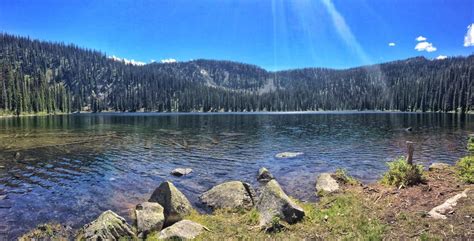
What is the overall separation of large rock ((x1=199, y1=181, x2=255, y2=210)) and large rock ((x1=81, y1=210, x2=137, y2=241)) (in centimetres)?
545

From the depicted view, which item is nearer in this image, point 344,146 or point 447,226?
point 447,226

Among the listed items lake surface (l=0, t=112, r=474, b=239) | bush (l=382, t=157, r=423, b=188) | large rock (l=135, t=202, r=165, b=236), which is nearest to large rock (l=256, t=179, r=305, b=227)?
large rock (l=135, t=202, r=165, b=236)

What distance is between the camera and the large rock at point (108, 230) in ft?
40.7

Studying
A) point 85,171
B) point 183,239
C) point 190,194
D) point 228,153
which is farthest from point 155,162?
point 183,239

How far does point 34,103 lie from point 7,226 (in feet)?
531

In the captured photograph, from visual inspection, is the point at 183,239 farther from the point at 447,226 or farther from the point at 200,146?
the point at 200,146

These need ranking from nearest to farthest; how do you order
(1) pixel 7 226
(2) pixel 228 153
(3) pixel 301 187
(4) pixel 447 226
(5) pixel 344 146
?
(4) pixel 447 226 < (1) pixel 7 226 < (3) pixel 301 187 < (2) pixel 228 153 < (5) pixel 344 146

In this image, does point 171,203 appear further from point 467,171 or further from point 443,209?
point 467,171

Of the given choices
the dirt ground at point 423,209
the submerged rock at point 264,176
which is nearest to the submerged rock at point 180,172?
the submerged rock at point 264,176

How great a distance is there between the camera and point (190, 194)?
67.8 ft

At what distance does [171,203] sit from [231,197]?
3.62 meters

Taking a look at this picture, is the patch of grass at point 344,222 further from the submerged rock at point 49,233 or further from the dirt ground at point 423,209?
the submerged rock at point 49,233

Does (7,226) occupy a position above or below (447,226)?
below

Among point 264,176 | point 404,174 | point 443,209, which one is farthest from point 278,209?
point 264,176
